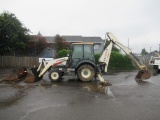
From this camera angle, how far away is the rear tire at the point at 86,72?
1472 cm

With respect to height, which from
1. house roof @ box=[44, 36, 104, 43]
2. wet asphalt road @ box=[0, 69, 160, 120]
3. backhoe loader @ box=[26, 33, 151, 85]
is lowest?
wet asphalt road @ box=[0, 69, 160, 120]

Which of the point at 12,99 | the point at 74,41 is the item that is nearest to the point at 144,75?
the point at 12,99

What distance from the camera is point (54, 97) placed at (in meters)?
9.87

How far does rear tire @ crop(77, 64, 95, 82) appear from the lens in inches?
579

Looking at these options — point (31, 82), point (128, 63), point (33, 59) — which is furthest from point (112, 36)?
point (33, 59)

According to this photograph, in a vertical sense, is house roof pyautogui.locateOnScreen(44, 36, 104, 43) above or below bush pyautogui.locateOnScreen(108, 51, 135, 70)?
above

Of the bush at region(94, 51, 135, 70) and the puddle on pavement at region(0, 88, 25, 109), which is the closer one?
the puddle on pavement at region(0, 88, 25, 109)

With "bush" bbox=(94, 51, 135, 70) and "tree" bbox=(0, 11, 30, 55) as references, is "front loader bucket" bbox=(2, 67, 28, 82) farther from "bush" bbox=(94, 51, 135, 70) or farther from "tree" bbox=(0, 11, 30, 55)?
"tree" bbox=(0, 11, 30, 55)

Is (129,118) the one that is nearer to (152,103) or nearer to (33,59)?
(152,103)

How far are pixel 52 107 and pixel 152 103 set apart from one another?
3.73 m

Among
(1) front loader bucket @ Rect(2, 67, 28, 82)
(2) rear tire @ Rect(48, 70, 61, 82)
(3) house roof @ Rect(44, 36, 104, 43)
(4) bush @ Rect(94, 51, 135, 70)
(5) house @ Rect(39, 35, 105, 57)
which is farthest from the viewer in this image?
(3) house roof @ Rect(44, 36, 104, 43)

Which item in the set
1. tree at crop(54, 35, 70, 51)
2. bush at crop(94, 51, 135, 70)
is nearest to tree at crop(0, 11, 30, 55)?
tree at crop(54, 35, 70, 51)

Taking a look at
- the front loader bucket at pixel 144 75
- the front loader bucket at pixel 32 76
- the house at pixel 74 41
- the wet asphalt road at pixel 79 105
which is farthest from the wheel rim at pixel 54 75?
the house at pixel 74 41

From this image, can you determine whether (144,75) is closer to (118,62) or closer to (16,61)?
(118,62)
